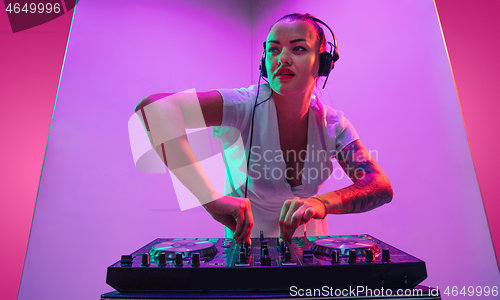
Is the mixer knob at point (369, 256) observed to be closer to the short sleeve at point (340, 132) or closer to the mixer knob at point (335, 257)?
the mixer knob at point (335, 257)

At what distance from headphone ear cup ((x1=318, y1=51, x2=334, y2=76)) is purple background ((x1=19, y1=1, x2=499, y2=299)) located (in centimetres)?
78

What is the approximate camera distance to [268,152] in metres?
1.25

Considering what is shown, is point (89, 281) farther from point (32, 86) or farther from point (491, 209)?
point (491, 209)

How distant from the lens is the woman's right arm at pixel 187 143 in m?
0.80

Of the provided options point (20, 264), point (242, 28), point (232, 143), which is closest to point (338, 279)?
point (232, 143)

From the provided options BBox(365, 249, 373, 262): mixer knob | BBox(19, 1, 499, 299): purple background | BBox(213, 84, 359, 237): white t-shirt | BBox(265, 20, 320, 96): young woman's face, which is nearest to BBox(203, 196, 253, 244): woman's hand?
BBox(365, 249, 373, 262): mixer knob

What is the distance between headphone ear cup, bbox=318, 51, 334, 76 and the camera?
1312 mm

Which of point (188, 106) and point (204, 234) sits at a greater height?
point (188, 106)

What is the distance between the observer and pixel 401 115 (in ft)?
6.14

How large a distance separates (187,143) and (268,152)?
1.30 ft

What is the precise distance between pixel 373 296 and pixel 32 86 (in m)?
2.00

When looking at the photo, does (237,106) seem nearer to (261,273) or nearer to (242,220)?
(242,220)

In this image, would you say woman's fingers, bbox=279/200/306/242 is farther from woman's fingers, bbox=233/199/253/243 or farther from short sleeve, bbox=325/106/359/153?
short sleeve, bbox=325/106/359/153
